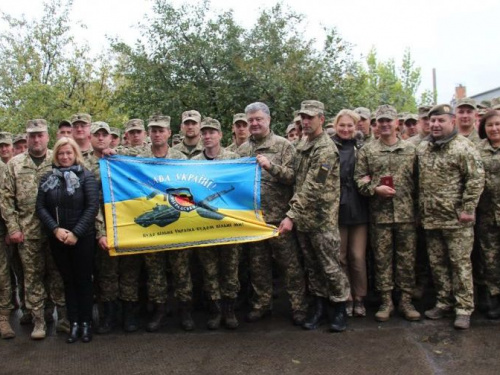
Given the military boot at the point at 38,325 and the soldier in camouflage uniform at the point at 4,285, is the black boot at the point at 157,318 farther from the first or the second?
the soldier in camouflage uniform at the point at 4,285

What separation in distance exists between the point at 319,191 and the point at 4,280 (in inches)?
135

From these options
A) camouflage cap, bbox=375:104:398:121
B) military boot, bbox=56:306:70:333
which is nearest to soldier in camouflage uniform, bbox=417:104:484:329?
camouflage cap, bbox=375:104:398:121

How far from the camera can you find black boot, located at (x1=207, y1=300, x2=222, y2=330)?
5312 mm

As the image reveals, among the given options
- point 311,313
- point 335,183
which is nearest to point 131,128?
point 335,183

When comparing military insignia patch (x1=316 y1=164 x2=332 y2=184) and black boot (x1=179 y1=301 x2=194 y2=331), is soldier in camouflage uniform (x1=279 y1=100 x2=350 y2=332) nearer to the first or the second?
military insignia patch (x1=316 y1=164 x2=332 y2=184)

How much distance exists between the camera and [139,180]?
17.0 ft

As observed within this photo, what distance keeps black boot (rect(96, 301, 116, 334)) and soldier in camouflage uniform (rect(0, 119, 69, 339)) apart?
0.58 metres

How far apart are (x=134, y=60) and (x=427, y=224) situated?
25.7 feet

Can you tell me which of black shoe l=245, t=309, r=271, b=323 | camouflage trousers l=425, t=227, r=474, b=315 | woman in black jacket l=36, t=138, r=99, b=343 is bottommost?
black shoe l=245, t=309, r=271, b=323

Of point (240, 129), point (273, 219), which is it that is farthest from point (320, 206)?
point (240, 129)

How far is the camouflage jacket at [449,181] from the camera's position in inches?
193

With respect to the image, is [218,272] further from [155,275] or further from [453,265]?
[453,265]

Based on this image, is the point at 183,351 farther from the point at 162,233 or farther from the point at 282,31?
the point at 282,31

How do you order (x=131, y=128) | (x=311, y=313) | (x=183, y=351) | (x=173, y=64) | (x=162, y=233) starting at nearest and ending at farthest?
(x=183, y=351)
(x=162, y=233)
(x=311, y=313)
(x=131, y=128)
(x=173, y=64)
